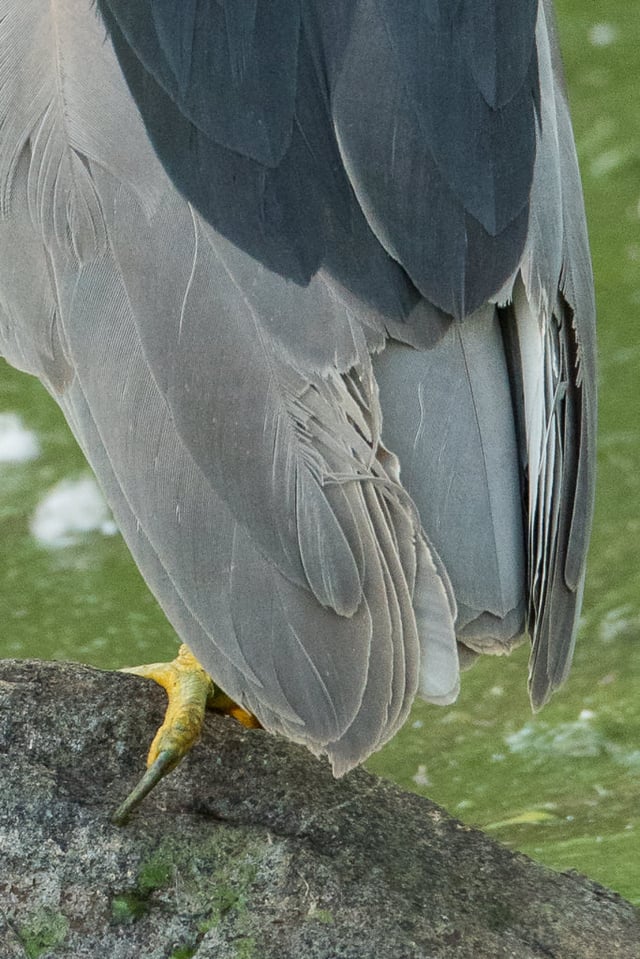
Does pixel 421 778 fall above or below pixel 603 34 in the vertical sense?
below

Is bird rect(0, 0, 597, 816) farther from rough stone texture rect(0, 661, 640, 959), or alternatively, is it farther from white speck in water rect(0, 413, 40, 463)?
white speck in water rect(0, 413, 40, 463)

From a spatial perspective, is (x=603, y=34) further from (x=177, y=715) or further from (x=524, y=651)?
(x=177, y=715)

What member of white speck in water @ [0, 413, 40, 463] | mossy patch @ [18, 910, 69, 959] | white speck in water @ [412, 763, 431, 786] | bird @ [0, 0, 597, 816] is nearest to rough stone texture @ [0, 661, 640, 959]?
mossy patch @ [18, 910, 69, 959]

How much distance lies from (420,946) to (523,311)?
0.69 m

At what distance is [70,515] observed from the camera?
11.4 ft

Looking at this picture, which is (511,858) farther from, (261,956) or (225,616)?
(225,616)

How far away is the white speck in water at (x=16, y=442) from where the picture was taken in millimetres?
3629

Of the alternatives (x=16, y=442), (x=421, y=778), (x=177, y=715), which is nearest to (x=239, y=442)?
(x=177, y=715)

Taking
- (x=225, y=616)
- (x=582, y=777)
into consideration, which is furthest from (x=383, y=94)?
(x=582, y=777)

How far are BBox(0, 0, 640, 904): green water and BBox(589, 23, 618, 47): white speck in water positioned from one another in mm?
900

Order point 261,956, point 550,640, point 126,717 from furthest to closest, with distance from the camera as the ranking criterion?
point 126,717
point 550,640
point 261,956

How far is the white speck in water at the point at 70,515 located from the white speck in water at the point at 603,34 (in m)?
2.50

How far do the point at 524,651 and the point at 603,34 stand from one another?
2.71 meters

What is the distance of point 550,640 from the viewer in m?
1.65
